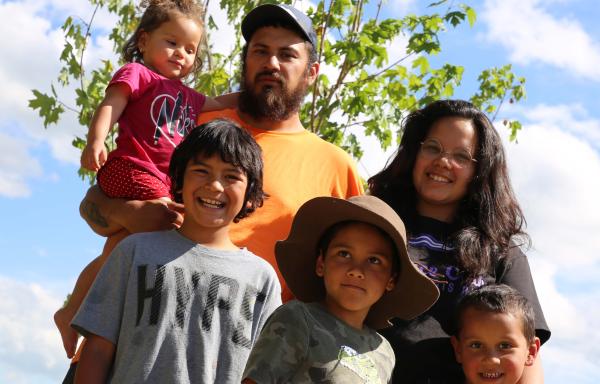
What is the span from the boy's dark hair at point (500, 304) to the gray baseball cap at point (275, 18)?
168cm

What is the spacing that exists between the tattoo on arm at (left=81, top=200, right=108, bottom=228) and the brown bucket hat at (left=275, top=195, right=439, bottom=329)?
0.94 metres

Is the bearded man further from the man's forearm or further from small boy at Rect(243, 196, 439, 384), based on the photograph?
small boy at Rect(243, 196, 439, 384)

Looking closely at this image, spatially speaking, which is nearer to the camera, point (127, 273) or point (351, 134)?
point (127, 273)

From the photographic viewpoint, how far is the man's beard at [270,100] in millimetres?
4078

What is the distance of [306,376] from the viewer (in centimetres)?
277

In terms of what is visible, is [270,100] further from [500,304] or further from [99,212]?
[500,304]

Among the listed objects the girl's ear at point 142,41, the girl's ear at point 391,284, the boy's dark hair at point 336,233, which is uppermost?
the girl's ear at point 142,41

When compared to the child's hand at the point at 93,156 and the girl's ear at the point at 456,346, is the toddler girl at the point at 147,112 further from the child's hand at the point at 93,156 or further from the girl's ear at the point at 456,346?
the girl's ear at the point at 456,346

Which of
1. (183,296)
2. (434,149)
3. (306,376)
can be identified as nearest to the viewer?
(306,376)

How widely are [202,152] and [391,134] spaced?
17.6 feet

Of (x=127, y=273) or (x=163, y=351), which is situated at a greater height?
(x=127, y=273)

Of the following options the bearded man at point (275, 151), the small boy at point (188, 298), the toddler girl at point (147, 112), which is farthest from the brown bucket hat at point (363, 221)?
the toddler girl at point (147, 112)

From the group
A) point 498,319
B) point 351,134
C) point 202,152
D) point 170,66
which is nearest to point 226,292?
point 202,152

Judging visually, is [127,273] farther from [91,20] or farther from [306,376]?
[91,20]
